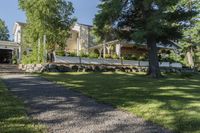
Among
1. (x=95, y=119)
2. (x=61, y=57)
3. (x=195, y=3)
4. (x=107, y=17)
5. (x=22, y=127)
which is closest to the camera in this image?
(x=22, y=127)

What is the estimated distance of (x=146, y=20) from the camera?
22.3 metres

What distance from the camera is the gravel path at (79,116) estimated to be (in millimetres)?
7109

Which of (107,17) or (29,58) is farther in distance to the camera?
(29,58)

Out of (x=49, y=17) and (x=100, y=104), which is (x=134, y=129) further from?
(x=49, y=17)

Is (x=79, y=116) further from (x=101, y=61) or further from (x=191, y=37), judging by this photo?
(x=191, y=37)

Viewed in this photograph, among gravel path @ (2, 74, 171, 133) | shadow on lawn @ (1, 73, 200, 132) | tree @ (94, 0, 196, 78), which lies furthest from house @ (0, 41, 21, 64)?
gravel path @ (2, 74, 171, 133)

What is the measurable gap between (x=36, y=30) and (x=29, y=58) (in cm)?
502

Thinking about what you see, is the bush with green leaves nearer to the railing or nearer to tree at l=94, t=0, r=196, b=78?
the railing

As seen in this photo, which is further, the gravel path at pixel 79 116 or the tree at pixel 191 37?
the tree at pixel 191 37

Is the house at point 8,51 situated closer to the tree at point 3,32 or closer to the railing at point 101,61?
the railing at point 101,61

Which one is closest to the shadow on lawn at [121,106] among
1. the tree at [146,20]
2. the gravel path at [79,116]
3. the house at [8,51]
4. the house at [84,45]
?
the gravel path at [79,116]

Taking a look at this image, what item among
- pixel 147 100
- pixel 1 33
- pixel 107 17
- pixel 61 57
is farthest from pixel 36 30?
pixel 1 33

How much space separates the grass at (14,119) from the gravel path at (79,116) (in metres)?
0.24

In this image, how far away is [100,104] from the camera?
9992 millimetres
